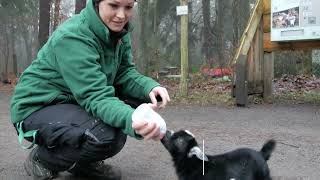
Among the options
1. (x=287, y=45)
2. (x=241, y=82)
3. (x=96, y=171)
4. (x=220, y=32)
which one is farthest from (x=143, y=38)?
(x=96, y=171)

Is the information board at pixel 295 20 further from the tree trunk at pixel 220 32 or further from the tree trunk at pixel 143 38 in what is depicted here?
the tree trunk at pixel 143 38

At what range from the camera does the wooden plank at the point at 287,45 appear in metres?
6.86

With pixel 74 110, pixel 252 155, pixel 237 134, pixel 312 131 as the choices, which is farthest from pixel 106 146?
pixel 312 131

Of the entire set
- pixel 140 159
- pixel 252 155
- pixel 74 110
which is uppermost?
pixel 74 110

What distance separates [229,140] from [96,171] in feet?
5.99

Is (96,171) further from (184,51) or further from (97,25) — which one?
(184,51)

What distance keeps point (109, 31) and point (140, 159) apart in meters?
1.45

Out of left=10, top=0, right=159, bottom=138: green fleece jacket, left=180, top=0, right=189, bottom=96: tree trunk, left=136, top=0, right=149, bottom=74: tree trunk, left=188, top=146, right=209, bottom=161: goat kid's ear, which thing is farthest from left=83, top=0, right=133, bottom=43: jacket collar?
left=136, top=0, right=149, bottom=74: tree trunk

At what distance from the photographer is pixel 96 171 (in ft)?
10.4

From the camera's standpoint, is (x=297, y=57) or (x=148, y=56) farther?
(x=148, y=56)

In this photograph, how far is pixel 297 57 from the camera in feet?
38.3

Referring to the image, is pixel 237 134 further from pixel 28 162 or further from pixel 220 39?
pixel 220 39

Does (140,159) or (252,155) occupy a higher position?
(252,155)

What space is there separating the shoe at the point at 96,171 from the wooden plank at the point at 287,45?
4.46 metres
